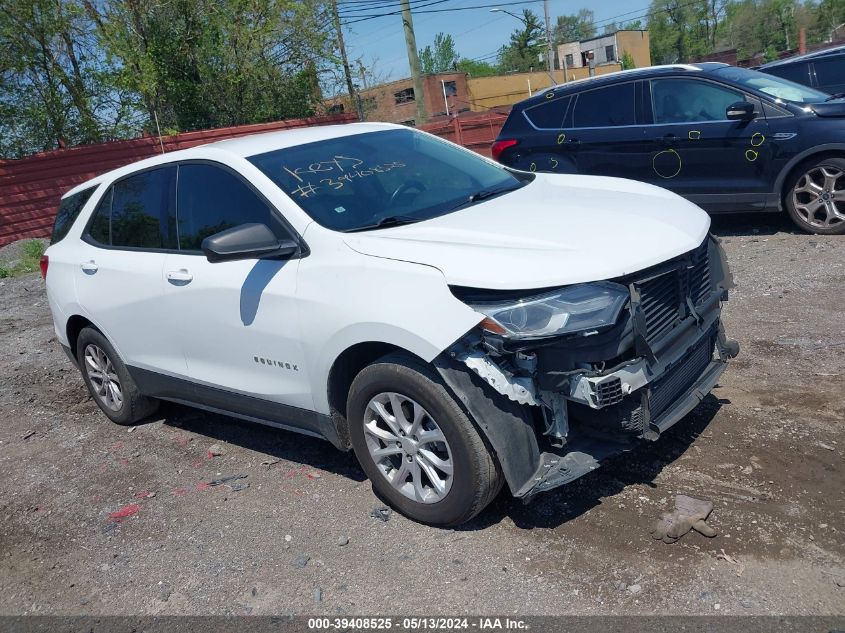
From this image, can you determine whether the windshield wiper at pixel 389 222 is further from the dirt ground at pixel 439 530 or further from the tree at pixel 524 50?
the tree at pixel 524 50

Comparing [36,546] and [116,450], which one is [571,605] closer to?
[36,546]

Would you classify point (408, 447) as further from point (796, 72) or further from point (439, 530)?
point (796, 72)

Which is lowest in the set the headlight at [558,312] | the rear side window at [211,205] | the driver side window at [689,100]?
the headlight at [558,312]

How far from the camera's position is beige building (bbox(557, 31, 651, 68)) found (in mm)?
73125

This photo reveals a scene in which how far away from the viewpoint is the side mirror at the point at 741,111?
7797 mm

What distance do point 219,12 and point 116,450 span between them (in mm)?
17592

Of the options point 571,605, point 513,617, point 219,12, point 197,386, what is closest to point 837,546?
point 571,605

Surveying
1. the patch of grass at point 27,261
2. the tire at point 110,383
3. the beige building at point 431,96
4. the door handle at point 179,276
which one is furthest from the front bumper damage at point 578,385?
the beige building at point 431,96

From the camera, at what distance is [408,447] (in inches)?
144

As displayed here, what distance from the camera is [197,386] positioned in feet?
15.4

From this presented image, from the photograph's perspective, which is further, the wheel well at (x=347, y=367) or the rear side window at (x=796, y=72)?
the rear side window at (x=796, y=72)

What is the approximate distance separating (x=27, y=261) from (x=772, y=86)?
12431mm

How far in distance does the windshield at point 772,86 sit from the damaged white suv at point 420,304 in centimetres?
427

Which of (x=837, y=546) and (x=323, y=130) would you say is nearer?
(x=837, y=546)
